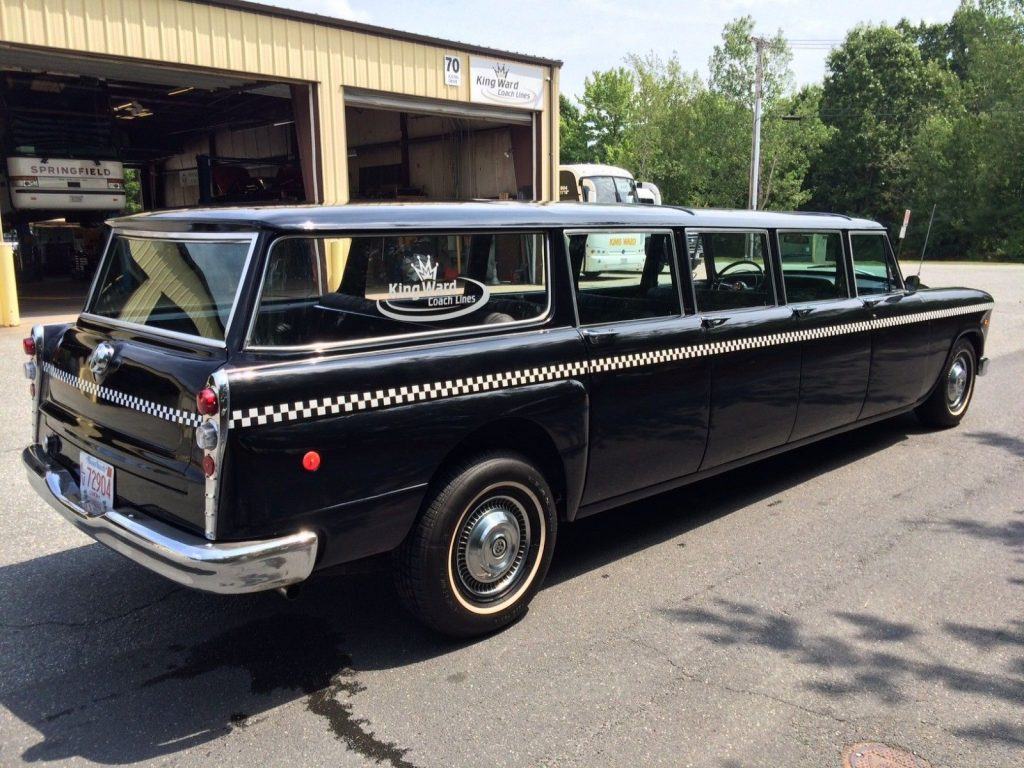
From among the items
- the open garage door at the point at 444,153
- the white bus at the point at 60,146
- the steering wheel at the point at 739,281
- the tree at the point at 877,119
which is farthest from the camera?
the tree at the point at 877,119

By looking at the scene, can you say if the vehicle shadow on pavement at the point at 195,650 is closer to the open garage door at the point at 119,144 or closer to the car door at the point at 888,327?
the car door at the point at 888,327

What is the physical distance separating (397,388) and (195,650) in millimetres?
1411

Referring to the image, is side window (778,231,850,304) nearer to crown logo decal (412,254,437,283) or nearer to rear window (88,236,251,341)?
crown logo decal (412,254,437,283)

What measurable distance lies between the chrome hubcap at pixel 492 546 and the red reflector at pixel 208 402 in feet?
3.69

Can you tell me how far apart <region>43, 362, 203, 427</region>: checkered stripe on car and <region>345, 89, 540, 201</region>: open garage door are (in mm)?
13348

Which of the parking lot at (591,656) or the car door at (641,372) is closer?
the parking lot at (591,656)

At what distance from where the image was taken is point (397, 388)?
10.3 feet

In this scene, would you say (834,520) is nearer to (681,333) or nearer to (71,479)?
(681,333)

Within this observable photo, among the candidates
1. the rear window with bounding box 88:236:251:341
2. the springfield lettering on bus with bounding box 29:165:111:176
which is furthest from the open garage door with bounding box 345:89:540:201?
the rear window with bounding box 88:236:251:341

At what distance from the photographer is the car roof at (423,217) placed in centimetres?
314

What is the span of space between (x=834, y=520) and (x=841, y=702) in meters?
1.99

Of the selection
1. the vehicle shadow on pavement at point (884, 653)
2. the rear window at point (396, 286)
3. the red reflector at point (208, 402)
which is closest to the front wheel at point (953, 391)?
the vehicle shadow on pavement at point (884, 653)

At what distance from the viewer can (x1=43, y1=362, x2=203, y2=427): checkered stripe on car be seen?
9.43 ft

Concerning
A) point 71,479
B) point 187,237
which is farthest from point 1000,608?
point 71,479
